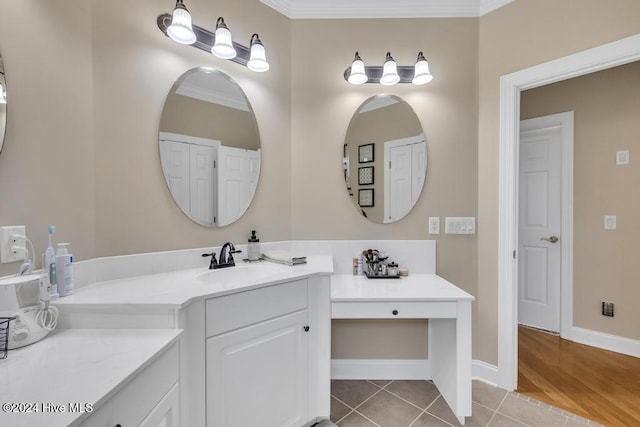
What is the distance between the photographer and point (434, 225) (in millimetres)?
2086

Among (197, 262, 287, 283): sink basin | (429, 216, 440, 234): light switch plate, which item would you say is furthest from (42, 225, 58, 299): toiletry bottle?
(429, 216, 440, 234): light switch plate

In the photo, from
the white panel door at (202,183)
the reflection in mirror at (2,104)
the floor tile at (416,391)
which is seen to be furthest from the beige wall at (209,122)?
the floor tile at (416,391)

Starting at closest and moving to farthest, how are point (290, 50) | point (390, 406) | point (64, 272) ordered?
point (64, 272) < point (390, 406) < point (290, 50)

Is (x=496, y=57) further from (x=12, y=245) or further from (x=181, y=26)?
(x=12, y=245)

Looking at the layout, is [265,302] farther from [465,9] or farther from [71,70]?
[465,9]

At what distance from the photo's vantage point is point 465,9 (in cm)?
203

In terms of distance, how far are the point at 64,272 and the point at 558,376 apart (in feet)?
10.1

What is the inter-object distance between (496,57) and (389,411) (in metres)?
2.48

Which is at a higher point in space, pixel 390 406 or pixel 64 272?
pixel 64 272

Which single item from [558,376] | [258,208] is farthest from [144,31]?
[558,376]

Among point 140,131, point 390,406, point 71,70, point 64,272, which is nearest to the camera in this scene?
point 64,272

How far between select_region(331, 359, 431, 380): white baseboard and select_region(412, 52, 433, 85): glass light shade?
2010 millimetres

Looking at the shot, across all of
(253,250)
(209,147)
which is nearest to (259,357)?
(253,250)

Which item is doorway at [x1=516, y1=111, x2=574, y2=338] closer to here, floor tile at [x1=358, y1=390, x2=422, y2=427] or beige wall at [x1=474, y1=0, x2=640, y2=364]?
beige wall at [x1=474, y1=0, x2=640, y2=364]
